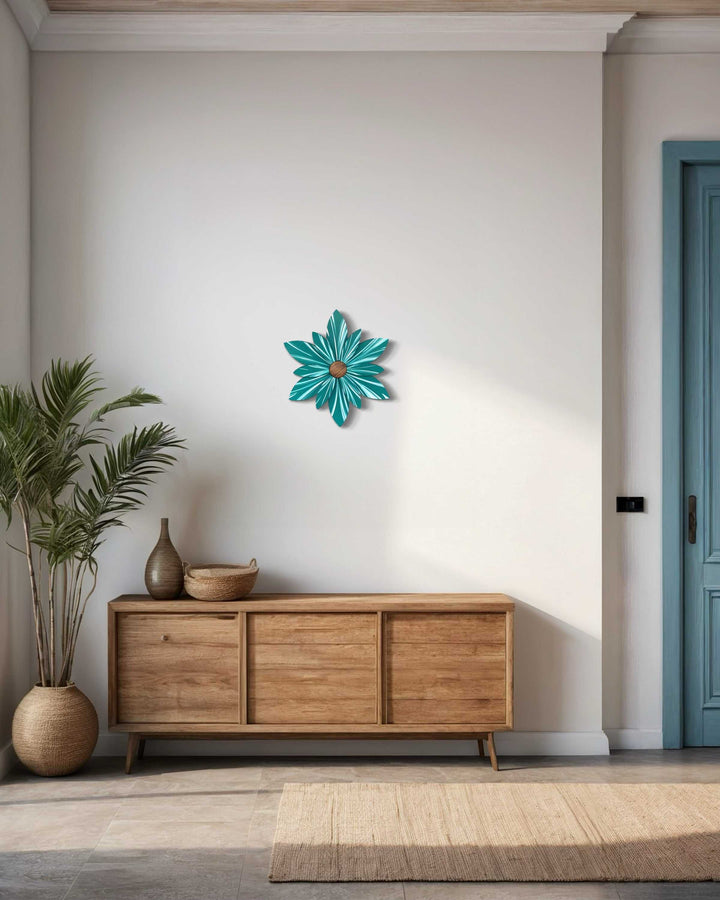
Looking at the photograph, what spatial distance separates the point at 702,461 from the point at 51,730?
2885 mm

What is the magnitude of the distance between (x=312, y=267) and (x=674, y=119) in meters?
1.70

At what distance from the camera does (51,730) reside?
11.1 feet

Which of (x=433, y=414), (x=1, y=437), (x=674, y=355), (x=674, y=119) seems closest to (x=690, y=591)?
(x=674, y=355)

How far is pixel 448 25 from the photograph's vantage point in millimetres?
3758

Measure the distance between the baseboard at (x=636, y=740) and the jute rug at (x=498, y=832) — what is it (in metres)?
0.50

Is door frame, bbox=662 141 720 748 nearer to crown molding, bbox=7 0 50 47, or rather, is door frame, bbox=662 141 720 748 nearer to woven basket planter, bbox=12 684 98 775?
woven basket planter, bbox=12 684 98 775

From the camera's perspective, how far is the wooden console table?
3.51 metres

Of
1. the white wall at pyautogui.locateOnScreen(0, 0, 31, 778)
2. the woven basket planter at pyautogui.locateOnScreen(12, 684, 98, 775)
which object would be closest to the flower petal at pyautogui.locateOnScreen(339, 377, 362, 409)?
the white wall at pyautogui.locateOnScreen(0, 0, 31, 778)

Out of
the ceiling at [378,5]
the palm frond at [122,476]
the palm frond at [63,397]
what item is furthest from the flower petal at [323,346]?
the ceiling at [378,5]

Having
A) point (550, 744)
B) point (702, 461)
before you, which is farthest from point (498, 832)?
point (702, 461)

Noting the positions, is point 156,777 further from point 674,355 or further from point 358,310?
point 674,355

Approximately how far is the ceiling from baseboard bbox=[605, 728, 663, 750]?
3.03m

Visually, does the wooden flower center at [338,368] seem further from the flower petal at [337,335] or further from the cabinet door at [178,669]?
the cabinet door at [178,669]

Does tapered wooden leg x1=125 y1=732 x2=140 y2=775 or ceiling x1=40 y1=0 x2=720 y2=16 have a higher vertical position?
ceiling x1=40 y1=0 x2=720 y2=16
